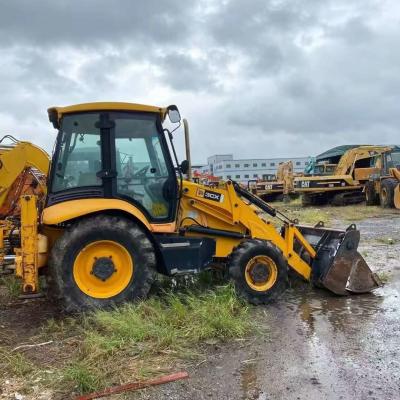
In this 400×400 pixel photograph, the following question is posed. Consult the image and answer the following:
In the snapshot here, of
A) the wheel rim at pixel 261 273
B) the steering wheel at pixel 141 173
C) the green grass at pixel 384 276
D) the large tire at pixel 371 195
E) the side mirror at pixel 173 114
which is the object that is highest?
the side mirror at pixel 173 114

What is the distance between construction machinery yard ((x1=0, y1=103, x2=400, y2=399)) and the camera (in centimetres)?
427

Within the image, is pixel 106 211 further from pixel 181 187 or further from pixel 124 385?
pixel 124 385

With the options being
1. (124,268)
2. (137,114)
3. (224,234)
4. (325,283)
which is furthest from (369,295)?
(137,114)

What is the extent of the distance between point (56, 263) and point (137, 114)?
1.93 metres

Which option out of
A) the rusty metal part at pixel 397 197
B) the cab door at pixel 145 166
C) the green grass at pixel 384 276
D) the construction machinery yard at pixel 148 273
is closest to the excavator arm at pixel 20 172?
the construction machinery yard at pixel 148 273

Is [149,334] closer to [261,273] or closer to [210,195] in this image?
[261,273]

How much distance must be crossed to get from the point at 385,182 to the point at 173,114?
17.0 metres

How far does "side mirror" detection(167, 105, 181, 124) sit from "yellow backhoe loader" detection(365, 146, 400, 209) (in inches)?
654

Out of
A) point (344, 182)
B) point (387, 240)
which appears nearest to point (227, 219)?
point (387, 240)

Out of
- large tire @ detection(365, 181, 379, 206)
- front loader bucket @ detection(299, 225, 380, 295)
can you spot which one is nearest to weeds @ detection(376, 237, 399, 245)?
front loader bucket @ detection(299, 225, 380, 295)

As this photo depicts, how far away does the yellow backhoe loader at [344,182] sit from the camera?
24.3m

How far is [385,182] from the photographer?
20.9m

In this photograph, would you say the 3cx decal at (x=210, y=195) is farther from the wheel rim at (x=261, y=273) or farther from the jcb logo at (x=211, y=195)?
the wheel rim at (x=261, y=273)

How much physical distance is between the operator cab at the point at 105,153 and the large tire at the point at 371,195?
18.5 meters
